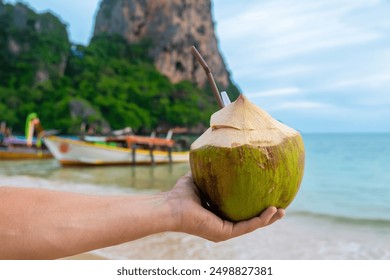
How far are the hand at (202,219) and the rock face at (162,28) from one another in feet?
179

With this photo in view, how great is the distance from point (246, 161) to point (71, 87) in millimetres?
41997

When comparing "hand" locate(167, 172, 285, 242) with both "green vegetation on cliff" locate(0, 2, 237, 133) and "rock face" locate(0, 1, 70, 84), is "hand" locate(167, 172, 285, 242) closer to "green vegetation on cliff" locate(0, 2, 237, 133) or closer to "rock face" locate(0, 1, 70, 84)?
"green vegetation on cliff" locate(0, 2, 237, 133)

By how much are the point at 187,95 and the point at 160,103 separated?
210 inches

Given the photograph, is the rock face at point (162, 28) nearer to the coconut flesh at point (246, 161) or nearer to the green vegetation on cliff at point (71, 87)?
the green vegetation on cliff at point (71, 87)

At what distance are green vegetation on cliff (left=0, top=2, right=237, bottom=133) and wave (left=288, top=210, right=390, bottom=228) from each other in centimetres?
2698

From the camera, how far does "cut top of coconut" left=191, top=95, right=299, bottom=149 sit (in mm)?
1346

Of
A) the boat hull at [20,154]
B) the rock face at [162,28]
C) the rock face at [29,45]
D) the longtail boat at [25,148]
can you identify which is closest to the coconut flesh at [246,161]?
the longtail boat at [25,148]

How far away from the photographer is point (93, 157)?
1864cm

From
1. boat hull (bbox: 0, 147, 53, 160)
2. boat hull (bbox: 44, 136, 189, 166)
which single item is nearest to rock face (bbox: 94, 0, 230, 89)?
boat hull (bbox: 0, 147, 53, 160)

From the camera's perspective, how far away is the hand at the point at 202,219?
1418 millimetres

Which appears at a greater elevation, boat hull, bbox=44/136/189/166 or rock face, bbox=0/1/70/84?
rock face, bbox=0/1/70/84

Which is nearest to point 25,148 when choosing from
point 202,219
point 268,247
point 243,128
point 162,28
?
point 268,247

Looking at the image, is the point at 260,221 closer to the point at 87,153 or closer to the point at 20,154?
the point at 87,153
